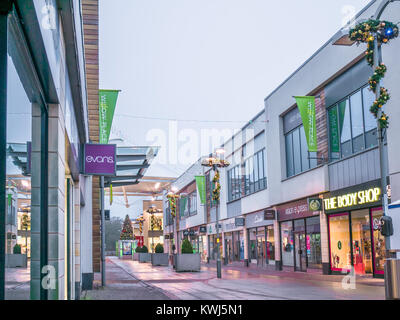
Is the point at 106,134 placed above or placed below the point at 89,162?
above

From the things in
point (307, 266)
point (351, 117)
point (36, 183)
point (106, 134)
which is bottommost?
point (307, 266)

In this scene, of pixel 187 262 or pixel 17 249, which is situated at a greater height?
pixel 17 249

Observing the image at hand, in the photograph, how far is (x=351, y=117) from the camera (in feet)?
80.0

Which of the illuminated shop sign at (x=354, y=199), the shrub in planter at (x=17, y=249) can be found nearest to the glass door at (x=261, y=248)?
the illuminated shop sign at (x=354, y=199)

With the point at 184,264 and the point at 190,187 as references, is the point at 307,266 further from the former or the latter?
the point at 190,187

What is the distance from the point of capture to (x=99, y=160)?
1238 cm

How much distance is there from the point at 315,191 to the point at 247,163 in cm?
1433

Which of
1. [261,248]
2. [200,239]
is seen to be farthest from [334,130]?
[200,239]

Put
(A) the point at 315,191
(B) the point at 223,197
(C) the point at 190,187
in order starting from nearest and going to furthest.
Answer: (A) the point at 315,191 < (B) the point at 223,197 < (C) the point at 190,187

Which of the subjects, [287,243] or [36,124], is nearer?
[36,124]

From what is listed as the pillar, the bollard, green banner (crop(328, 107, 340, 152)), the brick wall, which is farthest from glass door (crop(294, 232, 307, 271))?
the bollard

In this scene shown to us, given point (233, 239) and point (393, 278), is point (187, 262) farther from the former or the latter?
point (393, 278)

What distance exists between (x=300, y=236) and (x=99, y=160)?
2008 centimetres
